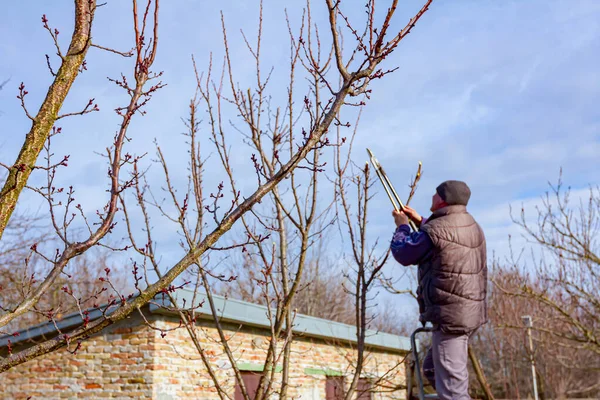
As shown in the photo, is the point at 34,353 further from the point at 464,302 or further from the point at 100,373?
the point at 100,373

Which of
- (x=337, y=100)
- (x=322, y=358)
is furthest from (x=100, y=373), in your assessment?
(x=337, y=100)

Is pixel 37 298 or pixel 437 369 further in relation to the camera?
pixel 437 369

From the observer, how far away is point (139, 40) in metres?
2.65

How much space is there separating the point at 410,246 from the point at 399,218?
0.28 metres

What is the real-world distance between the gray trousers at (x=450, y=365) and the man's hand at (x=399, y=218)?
0.75m

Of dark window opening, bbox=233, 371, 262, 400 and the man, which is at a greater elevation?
the man

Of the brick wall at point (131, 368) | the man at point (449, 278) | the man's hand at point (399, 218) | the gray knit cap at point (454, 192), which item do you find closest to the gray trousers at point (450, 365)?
the man at point (449, 278)

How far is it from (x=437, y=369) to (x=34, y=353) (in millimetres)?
2637

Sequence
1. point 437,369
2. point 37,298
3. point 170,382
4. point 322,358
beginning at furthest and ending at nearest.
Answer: point 322,358
point 170,382
point 437,369
point 37,298

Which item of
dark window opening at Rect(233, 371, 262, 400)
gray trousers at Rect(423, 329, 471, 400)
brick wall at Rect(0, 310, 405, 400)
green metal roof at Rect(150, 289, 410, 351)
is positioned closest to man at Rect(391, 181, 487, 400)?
gray trousers at Rect(423, 329, 471, 400)

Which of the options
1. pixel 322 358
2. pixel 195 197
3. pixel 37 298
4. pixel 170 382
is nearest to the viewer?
pixel 37 298

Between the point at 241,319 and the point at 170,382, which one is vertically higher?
the point at 241,319

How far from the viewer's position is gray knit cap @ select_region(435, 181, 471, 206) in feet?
14.8

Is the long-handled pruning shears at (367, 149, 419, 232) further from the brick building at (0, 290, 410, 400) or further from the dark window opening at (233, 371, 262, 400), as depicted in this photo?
the dark window opening at (233, 371, 262, 400)
